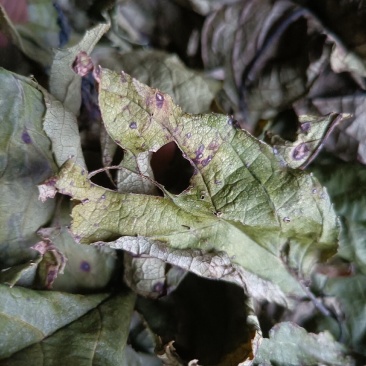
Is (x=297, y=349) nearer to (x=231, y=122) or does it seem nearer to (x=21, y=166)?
(x=231, y=122)

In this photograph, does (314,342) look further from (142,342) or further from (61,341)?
(61,341)

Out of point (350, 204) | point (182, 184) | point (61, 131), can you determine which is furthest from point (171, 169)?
point (350, 204)

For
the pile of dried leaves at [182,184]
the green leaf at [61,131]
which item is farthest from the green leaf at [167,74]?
the green leaf at [61,131]

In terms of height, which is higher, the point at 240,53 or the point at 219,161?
the point at 240,53

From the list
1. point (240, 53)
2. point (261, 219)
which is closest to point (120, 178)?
point (261, 219)

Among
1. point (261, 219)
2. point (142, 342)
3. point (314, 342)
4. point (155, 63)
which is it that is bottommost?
point (142, 342)

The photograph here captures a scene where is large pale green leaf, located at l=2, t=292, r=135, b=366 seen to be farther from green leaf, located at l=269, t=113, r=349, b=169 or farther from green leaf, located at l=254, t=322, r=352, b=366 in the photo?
green leaf, located at l=269, t=113, r=349, b=169

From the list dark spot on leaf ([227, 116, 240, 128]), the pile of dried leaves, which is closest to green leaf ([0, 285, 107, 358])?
the pile of dried leaves
